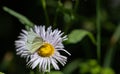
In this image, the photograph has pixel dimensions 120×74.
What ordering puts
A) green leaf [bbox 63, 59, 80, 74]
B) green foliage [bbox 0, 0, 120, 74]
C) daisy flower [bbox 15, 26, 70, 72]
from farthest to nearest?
green leaf [bbox 63, 59, 80, 74] → green foliage [bbox 0, 0, 120, 74] → daisy flower [bbox 15, 26, 70, 72]

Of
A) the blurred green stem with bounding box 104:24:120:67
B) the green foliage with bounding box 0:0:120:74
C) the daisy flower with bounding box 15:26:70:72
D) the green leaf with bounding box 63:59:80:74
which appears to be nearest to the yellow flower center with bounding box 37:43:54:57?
the daisy flower with bounding box 15:26:70:72

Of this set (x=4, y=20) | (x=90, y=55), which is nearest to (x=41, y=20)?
(x=4, y=20)

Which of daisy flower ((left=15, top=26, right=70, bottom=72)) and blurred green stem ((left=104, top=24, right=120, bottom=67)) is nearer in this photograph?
daisy flower ((left=15, top=26, right=70, bottom=72))

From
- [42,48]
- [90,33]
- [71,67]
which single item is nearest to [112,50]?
[71,67]

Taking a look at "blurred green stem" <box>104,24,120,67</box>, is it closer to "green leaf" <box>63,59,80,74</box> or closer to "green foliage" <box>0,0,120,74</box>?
"green foliage" <box>0,0,120,74</box>

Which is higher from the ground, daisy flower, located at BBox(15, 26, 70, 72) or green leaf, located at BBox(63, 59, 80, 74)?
daisy flower, located at BBox(15, 26, 70, 72)

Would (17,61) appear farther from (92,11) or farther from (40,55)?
(40,55)

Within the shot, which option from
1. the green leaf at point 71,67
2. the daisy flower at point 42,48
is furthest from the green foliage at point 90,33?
the daisy flower at point 42,48

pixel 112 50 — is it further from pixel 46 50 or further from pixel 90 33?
pixel 46 50
